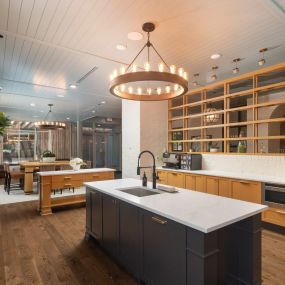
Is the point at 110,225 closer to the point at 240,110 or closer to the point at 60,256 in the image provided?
the point at 60,256

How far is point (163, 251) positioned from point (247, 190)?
2.41 meters

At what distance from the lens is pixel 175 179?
4.84m

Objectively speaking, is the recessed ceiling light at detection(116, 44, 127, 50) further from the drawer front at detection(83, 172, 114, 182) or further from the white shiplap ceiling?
the drawer front at detection(83, 172, 114, 182)

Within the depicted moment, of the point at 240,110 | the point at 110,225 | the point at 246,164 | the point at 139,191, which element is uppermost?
the point at 240,110

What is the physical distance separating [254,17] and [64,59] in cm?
308

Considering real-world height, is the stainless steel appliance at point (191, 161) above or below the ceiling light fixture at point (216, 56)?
below

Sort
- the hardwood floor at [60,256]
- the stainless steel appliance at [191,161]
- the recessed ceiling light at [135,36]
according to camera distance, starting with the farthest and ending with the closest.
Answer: the stainless steel appliance at [191,161] → the recessed ceiling light at [135,36] → the hardwood floor at [60,256]

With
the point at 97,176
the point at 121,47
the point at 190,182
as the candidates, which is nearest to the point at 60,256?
the point at 97,176

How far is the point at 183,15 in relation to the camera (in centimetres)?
256

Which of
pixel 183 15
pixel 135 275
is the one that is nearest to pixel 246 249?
pixel 135 275

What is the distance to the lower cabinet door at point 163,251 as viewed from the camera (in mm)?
1580

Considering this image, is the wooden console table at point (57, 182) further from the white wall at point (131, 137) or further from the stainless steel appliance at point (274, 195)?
the stainless steel appliance at point (274, 195)

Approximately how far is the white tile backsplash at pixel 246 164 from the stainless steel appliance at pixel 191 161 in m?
0.16

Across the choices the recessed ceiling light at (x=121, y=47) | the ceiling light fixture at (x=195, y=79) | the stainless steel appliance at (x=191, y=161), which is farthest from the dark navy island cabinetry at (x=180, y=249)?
the ceiling light fixture at (x=195, y=79)
